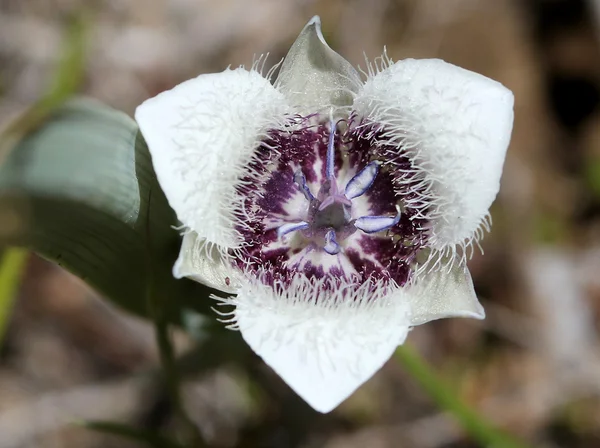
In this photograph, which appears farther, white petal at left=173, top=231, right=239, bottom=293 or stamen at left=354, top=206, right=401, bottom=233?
stamen at left=354, top=206, right=401, bottom=233

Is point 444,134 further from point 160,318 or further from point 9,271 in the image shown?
point 9,271

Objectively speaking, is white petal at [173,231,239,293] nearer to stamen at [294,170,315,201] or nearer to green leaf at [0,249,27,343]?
stamen at [294,170,315,201]

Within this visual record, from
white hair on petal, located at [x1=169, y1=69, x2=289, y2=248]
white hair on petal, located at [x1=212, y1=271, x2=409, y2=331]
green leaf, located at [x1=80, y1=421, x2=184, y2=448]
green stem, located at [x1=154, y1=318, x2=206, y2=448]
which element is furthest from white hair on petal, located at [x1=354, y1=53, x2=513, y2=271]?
green leaf, located at [x1=80, y1=421, x2=184, y2=448]

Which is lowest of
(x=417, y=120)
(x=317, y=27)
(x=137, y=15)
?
(x=137, y=15)

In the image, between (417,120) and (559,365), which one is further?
(559,365)

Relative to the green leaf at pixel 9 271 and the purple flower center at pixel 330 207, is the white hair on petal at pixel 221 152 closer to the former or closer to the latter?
the purple flower center at pixel 330 207

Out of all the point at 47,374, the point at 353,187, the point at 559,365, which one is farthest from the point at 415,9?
the point at 47,374

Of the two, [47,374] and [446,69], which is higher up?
[446,69]

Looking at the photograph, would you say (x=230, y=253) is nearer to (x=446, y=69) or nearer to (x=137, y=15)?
(x=446, y=69)
